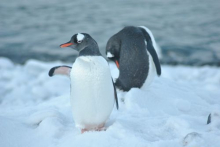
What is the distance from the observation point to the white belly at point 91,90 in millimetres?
2305

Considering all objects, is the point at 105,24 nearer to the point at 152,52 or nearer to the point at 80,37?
the point at 152,52

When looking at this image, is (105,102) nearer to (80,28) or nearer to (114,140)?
(114,140)

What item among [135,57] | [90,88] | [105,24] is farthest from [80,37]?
[105,24]

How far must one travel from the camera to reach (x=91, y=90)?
7.64ft

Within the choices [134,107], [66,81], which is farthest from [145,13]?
[134,107]

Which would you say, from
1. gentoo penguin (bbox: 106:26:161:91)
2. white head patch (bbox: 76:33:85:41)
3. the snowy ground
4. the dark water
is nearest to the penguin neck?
white head patch (bbox: 76:33:85:41)

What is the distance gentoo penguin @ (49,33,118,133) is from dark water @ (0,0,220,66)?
478 centimetres

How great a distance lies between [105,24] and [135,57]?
5.86 m

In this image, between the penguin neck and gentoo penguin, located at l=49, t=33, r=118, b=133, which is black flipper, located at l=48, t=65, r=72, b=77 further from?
the penguin neck

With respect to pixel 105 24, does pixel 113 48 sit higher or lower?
higher

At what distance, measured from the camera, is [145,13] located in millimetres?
9891

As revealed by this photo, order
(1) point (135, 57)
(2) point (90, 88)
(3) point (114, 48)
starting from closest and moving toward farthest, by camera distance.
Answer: (2) point (90, 88)
(1) point (135, 57)
(3) point (114, 48)

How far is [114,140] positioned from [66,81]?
3.64 meters

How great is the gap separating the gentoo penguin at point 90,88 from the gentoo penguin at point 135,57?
3.64ft
